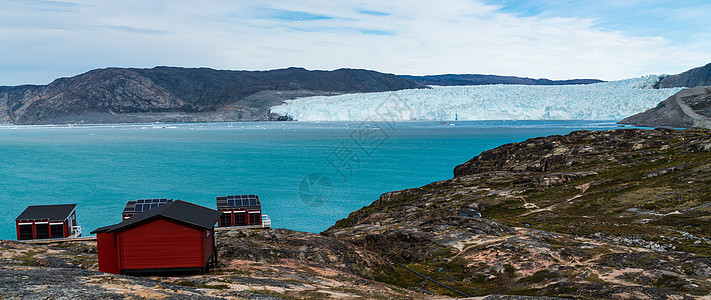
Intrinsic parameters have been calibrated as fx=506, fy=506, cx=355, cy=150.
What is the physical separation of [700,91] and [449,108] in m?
68.1

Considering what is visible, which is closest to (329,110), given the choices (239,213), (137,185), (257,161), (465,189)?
(257,161)

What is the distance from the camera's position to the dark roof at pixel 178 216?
22.0m

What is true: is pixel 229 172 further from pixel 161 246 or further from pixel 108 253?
pixel 161 246

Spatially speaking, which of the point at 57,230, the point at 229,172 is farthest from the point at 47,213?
the point at 229,172

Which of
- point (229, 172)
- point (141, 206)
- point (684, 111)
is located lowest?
point (229, 172)

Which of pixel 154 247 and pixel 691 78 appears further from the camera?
pixel 691 78

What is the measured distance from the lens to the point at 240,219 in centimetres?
3925

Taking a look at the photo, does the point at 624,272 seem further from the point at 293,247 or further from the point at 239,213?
the point at 239,213

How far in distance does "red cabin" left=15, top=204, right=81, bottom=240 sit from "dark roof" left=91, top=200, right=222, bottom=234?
16892mm

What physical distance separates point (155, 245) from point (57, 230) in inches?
768

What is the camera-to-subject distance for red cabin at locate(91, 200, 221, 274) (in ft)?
72.3

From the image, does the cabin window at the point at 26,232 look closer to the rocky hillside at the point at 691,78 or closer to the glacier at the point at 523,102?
the glacier at the point at 523,102

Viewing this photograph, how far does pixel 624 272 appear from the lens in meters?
22.7

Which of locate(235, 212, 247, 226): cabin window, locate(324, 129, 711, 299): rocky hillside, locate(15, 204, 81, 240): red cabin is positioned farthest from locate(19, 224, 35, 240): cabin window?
locate(324, 129, 711, 299): rocky hillside
